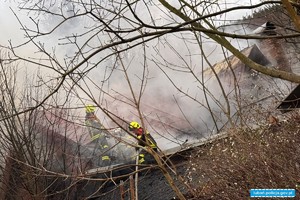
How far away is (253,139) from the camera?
576cm

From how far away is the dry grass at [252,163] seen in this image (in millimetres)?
4457

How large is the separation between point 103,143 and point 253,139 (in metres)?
6.30

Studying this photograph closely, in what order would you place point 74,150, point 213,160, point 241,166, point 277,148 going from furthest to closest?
point 74,150 → point 213,160 → point 277,148 → point 241,166

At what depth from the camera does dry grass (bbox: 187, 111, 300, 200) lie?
4.46m

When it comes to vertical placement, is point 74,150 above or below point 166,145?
above

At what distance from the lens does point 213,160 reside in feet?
20.4

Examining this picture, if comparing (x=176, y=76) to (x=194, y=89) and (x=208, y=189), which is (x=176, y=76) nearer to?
(x=194, y=89)

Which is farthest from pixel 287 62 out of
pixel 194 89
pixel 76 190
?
pixel 76 190

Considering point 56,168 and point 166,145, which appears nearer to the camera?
point 56,168

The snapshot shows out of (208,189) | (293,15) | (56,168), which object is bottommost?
(208,189)

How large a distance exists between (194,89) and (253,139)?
11.0 m

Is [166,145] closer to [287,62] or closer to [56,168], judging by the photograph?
[56,168]

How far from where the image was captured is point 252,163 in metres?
5.02

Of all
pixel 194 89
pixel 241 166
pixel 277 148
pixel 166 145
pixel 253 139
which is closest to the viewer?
pixel 241 166
